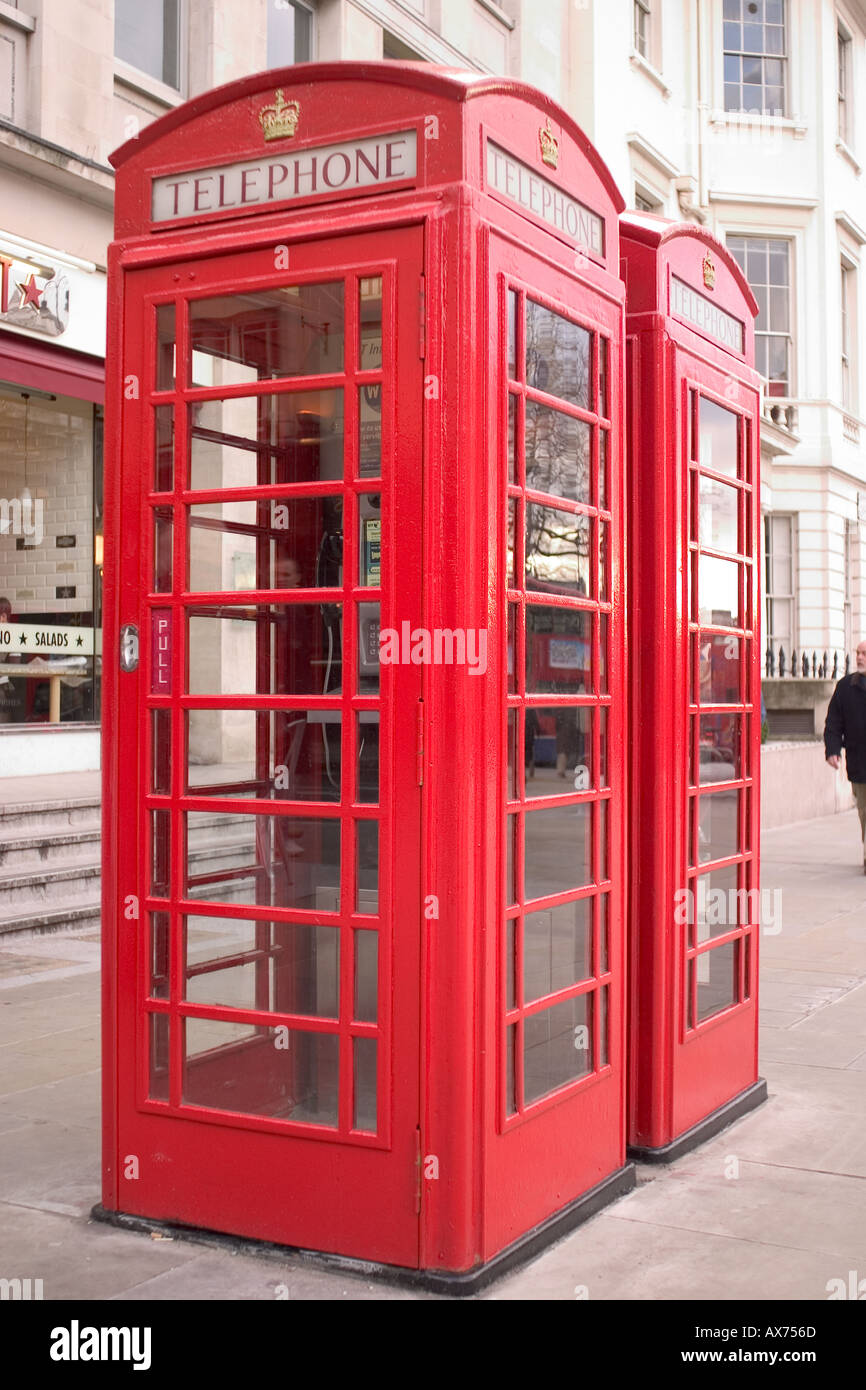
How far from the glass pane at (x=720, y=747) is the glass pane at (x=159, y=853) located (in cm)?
197

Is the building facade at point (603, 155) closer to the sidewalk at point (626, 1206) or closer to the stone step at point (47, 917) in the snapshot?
the stone step at point (47, 917)

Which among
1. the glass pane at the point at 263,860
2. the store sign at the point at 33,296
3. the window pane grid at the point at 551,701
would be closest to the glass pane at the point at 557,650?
the window pane grid at the point at 551,701

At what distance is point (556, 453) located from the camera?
4027mm

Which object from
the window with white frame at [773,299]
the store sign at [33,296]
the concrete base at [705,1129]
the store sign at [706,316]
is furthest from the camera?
the window with white frame at [773,299]

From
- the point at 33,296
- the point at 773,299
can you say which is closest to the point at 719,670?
the point at 33,296

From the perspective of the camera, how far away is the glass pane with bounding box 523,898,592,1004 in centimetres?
392

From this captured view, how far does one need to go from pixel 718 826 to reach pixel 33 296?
8574 mm

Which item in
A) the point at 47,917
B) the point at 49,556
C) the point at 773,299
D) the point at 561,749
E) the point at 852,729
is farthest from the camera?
the point at 773,299

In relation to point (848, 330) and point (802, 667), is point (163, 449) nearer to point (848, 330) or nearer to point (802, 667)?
point (802, 667)

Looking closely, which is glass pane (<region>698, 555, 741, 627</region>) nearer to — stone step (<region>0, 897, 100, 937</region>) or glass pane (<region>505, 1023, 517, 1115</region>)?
glass pane (<region>505, 1023, 517, 1115</region>)

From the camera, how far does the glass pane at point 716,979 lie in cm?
510

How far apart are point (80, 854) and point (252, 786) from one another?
18.5 ft
